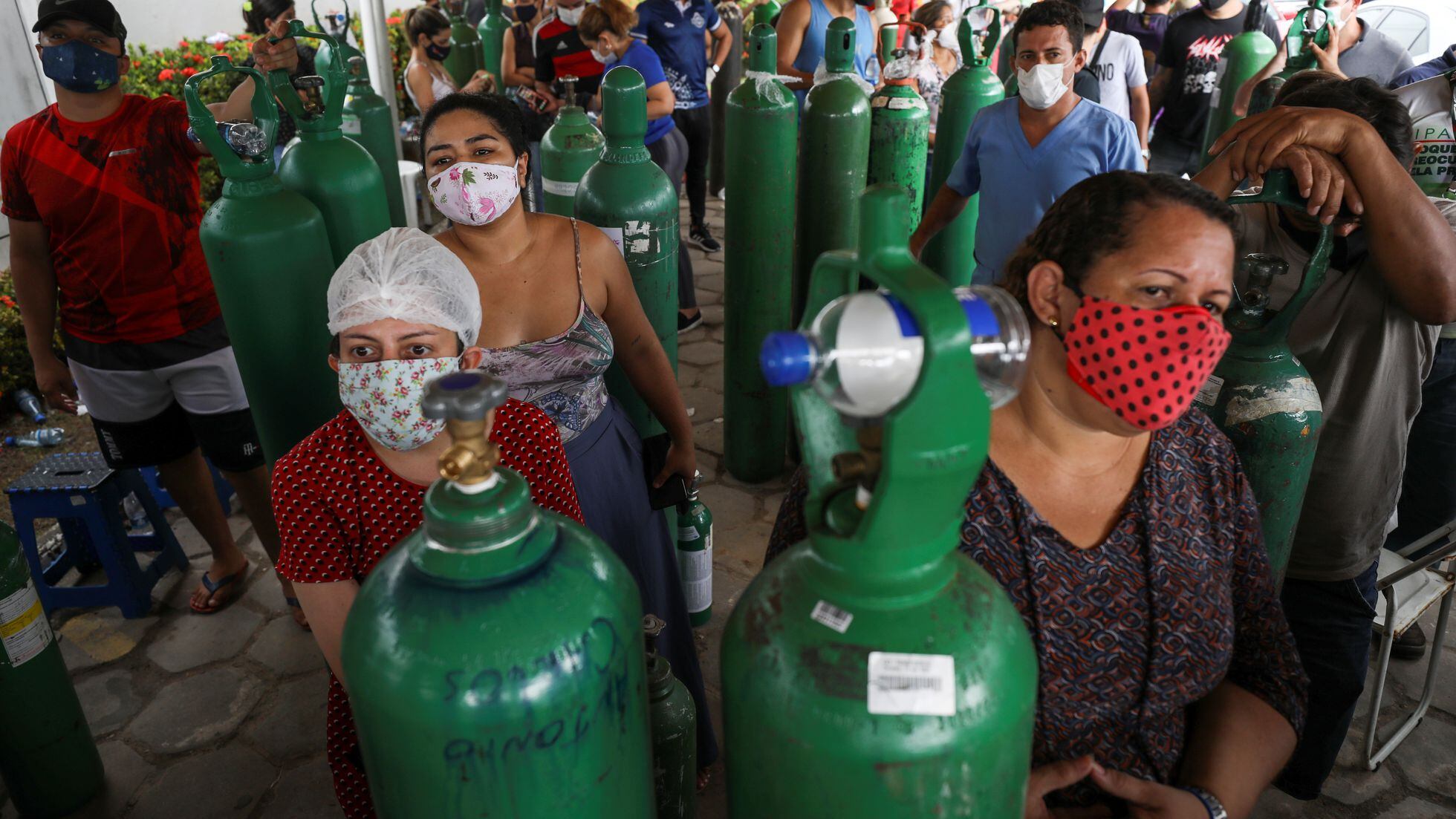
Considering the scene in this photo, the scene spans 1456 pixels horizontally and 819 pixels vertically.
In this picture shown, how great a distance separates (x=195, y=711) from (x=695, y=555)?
1.60 metres

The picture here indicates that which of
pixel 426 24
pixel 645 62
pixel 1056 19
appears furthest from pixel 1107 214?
pixel 426 24

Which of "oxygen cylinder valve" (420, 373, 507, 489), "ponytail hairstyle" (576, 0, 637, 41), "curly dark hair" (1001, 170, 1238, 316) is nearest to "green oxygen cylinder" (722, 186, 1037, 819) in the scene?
"oxygen cylinder valve" (420, 373, 507, 489)

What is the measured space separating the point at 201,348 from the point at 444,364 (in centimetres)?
186

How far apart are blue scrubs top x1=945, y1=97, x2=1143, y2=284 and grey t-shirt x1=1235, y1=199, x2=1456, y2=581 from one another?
105 cm

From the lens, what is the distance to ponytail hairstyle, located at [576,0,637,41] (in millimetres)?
5324

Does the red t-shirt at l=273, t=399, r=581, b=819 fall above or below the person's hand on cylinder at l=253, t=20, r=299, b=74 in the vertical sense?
below

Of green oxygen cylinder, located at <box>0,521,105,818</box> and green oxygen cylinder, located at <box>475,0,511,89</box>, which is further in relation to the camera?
green oxygen cylinder, located at <box>475,0,511,89</box>

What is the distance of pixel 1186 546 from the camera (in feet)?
4.29

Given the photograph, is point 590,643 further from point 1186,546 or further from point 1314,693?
point 1314,693

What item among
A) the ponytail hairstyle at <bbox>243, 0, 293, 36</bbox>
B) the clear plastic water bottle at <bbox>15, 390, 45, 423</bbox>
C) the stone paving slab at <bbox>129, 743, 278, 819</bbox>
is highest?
the ponytail hairstyle at <bbox>243, 0, 293, 36</bbox>

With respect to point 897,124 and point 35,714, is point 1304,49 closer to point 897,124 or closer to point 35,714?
point 897,124

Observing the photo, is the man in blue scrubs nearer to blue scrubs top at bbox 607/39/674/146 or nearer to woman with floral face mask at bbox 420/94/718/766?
woman with floral face mask at bbox 420/94/718/766

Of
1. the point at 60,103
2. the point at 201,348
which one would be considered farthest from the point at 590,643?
the point at 60,103

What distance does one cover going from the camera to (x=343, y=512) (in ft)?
4.84
